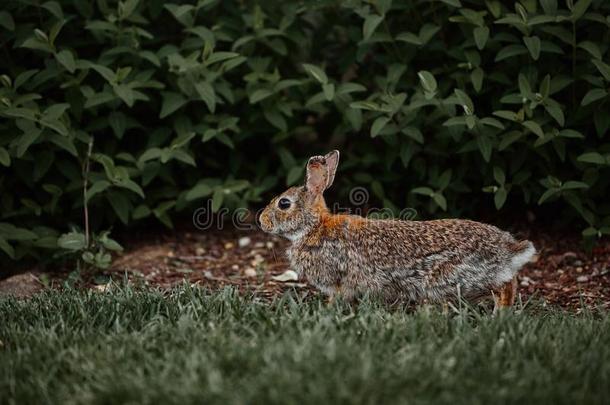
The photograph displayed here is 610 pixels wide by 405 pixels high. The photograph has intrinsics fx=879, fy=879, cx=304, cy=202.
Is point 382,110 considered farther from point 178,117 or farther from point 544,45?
point 178,117

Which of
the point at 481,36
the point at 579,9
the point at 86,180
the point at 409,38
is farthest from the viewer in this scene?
the point at 86,180

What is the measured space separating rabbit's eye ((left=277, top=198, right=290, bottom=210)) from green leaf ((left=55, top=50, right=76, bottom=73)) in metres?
2.31

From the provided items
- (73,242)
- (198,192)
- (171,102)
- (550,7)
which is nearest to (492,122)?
(550,7)

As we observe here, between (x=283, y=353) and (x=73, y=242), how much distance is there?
3.36 m

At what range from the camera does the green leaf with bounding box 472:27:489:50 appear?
7.37 m

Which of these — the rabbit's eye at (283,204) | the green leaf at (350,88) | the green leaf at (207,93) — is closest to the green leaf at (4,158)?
the green leaf at (207,93)

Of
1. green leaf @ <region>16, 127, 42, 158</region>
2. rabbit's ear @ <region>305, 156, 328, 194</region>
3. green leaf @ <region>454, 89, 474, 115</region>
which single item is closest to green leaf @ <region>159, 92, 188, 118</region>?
green leaf @ <region>16, 127, 42, 158</region>

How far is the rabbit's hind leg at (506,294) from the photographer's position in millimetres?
6371

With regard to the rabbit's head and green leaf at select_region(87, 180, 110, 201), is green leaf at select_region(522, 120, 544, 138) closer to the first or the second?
the rabbit's head

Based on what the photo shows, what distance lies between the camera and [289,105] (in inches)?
329

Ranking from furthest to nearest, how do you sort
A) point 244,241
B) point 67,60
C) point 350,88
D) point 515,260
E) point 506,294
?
point 244,241 < point 350,88 < point 67,60 < point 506,294 < point 515,260

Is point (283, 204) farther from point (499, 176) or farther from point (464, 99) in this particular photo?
point (499, 176)

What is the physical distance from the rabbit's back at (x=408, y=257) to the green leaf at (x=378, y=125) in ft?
3.82

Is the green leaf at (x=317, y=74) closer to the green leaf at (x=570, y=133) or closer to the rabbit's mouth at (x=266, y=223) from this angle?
the rabbit's mouth at (x=266, y=223)
